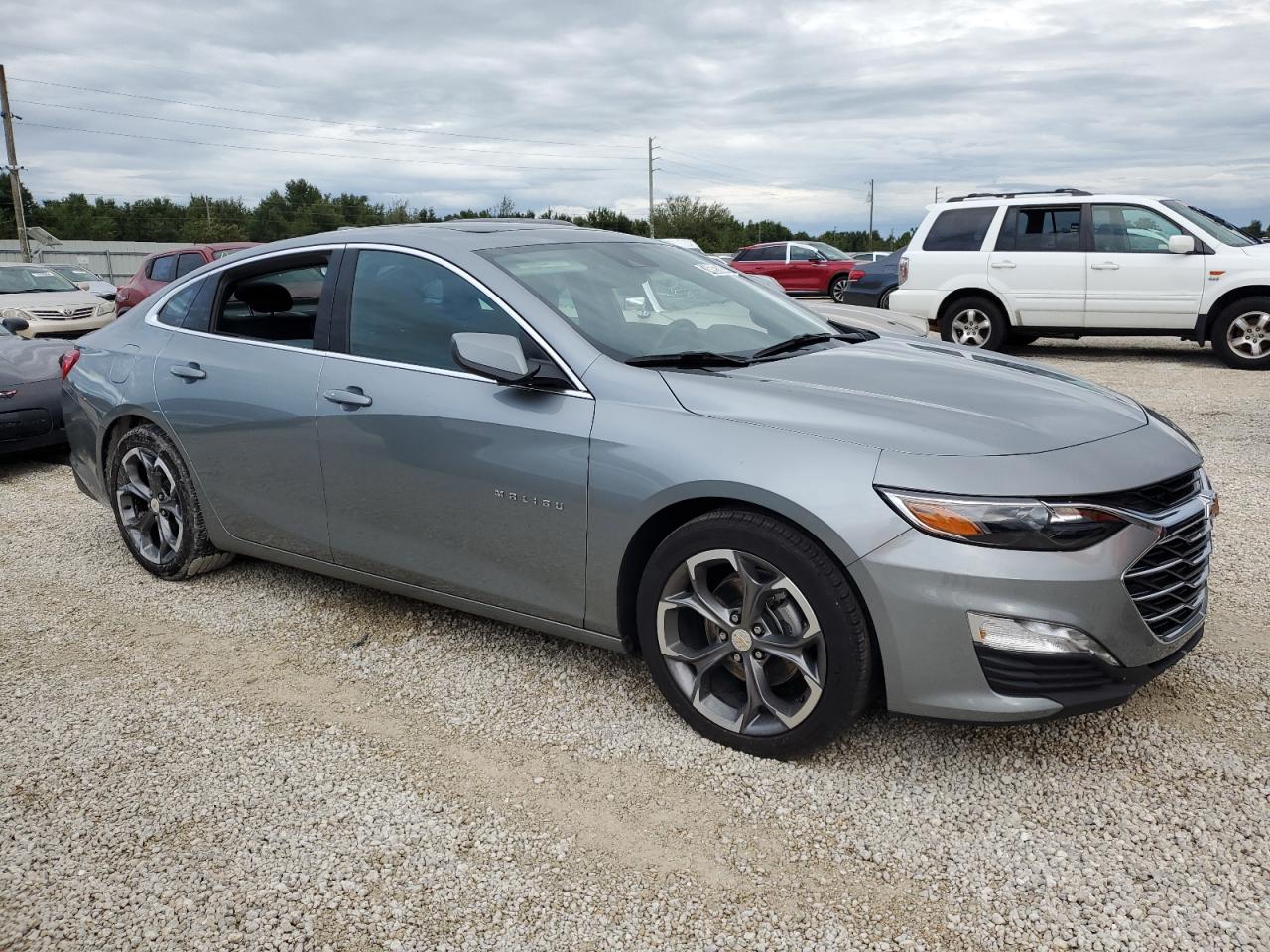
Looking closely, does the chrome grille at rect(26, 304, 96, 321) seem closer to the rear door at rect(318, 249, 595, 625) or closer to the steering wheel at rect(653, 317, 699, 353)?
the rear door at rect(318, 249, 595, 625)

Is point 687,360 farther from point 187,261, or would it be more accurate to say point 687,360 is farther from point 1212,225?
point 187,261

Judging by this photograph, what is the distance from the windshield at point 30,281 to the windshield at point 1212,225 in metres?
17.0

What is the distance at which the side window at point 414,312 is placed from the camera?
3.56 meters

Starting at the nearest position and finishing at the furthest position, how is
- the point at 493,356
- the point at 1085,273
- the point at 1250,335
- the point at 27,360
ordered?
the point at 493,356 < the point at 27,360 < the point at 1250,335 < the point at 1085,273

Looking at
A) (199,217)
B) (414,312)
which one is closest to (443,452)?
(414,312)

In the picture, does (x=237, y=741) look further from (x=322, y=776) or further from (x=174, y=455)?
(x=174, y=455)

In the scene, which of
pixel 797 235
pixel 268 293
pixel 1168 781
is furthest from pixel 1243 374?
pixel 797 235

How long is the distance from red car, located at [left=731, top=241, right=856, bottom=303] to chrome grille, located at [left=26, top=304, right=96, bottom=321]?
574 inches

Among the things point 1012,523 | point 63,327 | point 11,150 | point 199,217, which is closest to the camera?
point 1012,523

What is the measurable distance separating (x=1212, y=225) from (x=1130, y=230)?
100 cm

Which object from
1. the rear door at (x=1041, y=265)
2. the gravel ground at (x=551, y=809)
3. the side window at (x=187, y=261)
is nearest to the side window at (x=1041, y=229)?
the rear door at (x=1041, y=265)

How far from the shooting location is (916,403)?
3.01 metres

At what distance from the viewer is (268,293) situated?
14.4 feet

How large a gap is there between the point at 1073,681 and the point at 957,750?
1.83ft
